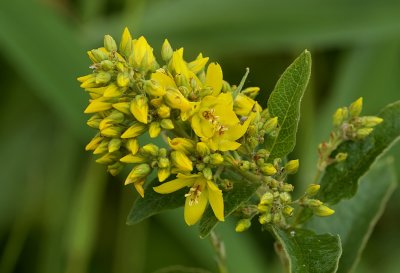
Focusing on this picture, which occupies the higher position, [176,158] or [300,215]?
[176,158]

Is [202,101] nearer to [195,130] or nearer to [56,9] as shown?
[195,130]

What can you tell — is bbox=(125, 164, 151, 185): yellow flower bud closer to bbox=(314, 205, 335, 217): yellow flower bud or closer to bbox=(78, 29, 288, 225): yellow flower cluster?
bbox=(78, 29, 288, 225): yellow flower cluster

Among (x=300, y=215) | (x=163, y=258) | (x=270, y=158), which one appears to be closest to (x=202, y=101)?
(x=270, y=158)

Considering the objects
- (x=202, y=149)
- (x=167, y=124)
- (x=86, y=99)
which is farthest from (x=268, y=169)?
(x=86, y=99)

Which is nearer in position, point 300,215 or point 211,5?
point 300,215

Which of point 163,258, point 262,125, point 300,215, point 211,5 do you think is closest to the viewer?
point 262,125

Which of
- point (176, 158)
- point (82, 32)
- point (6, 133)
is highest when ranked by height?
point (82, 32)

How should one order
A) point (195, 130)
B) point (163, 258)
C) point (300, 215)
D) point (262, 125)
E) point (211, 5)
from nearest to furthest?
point (195, 130)
point (262, 125)
point (300, 215)
point (163, 258)
point (211, 5)

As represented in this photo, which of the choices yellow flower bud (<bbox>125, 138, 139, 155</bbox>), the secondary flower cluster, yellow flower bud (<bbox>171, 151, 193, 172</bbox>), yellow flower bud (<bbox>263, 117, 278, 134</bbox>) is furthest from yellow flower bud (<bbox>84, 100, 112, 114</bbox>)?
yellow flower bud (<bbox>263, 117, 278, 134</bbox>)
